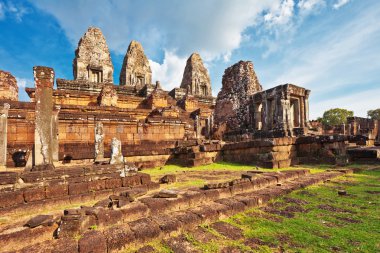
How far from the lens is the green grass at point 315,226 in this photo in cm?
237

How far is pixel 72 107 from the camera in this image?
1246 cm

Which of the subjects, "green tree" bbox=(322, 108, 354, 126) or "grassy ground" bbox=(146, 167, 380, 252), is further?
"green tree" bbox=(322, 108, 354, 126)

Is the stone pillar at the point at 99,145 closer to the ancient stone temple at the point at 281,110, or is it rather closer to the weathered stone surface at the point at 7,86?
the ancient stone temple at the point at 281,110

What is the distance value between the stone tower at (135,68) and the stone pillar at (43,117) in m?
27.4

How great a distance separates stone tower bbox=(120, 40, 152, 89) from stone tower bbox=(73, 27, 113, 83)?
4213 millimetres

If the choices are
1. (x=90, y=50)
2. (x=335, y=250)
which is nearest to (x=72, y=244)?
(x=335, y=250)

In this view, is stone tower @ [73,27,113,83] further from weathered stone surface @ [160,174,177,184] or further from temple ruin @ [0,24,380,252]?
weathered stone surface @ [160,174,177,184]

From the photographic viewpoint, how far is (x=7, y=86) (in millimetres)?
13859

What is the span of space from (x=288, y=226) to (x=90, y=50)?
30286 millimetres

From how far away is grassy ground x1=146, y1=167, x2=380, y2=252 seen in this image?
2377 millimetres

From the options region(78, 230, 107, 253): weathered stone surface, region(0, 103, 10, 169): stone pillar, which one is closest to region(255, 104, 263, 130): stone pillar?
region(0, 103, 10, 169): stone pillar

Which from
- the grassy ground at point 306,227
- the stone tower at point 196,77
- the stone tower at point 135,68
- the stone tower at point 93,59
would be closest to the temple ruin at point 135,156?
the grassy ground at point 306,227

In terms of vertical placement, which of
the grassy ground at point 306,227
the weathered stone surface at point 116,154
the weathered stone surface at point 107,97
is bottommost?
the grassy ground at point 306,227

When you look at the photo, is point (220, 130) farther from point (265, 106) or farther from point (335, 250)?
point (335, 250)
